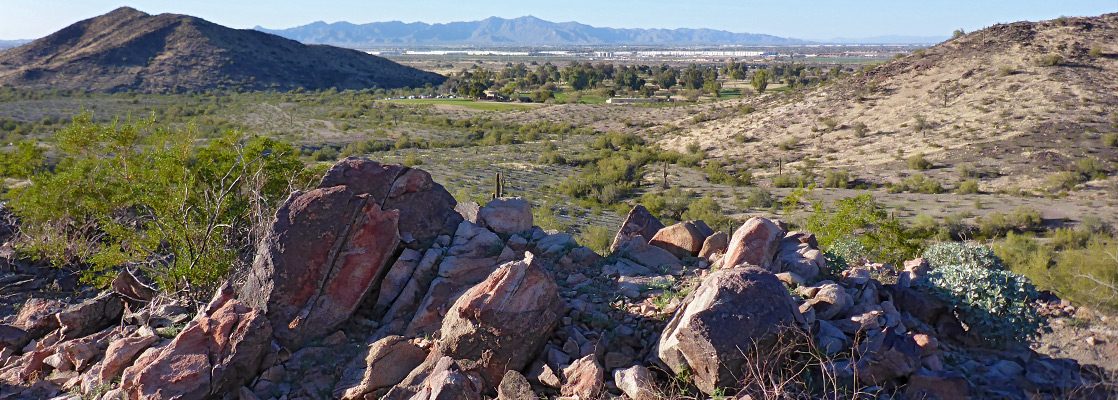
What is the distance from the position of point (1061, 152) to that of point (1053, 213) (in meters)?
11.3

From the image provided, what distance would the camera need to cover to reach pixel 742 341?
7164 millimetres

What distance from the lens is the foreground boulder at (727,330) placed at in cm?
715

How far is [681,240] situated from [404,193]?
16.3 ft

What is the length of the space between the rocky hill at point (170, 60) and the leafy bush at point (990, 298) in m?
92.6

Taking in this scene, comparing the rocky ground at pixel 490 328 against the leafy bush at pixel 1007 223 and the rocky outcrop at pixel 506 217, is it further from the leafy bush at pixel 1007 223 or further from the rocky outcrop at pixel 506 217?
the leafy bush at pixel 1007 223

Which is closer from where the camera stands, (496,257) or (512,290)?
(512,290)

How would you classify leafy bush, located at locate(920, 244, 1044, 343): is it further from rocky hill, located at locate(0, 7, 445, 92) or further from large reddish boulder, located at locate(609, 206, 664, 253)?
rocky hill, located at locate(0, 7, 445, 92)

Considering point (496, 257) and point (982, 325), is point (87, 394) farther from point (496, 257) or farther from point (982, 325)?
point (982, 325)

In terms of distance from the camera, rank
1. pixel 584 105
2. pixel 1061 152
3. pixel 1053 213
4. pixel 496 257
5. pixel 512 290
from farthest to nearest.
→ 1. pixel 584 105
2. pixel 1061 152
3. pixel 1053 213
4. pixel 496 257
5. pixel 512 290

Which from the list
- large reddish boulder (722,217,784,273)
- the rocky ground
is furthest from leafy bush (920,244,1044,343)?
large reddish boulder (722,217,784,273)

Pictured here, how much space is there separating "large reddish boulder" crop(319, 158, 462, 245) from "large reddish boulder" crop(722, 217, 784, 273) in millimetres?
4742

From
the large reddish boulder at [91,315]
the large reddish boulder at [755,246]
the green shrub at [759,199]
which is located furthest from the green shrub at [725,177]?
the large reddish boulder at [91,315]

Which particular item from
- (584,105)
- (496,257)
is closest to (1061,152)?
(496,257)

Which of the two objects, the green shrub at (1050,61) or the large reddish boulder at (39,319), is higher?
the green shrub at (1050,61)
